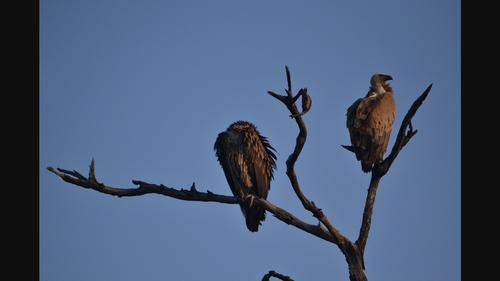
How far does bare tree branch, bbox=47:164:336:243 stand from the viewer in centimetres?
613

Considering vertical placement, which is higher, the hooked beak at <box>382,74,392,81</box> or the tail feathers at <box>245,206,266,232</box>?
the hooked beak at <box>382,74,392,81</box>

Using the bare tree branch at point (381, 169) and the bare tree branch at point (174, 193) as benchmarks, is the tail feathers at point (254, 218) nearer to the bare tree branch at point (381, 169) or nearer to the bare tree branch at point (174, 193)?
the bare tree branch at point (174, 193)

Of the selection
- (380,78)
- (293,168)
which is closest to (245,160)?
(293,168)

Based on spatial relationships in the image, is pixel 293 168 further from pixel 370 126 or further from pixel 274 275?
pixel 370 126

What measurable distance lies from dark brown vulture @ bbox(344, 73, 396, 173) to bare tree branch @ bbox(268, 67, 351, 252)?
4.77 ft

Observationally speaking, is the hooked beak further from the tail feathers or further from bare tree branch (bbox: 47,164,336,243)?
bare tree branch (bbox: 47,164,336,243)

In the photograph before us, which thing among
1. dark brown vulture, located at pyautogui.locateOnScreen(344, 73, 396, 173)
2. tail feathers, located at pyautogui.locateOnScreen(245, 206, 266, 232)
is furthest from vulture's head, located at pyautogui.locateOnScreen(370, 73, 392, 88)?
tail feathers, located at pyautogui.locateOnScreen(245, 206, 266, 232)

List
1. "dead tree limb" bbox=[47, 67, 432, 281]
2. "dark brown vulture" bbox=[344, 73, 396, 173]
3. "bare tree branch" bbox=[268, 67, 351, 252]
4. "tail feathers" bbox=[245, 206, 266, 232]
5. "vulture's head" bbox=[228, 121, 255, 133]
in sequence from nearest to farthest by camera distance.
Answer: "bare tree branch" bbox=[268, 67, 351, 252] < "dead tree limb" bbox=[47, 67, 432, 281] < "dark brown vulture" bbox=[344, 73, 396, 173] < "tail feathers" bbox=[245, 206, 266, 232] < "vulture's head" bbox=[228, 121, 255, 133]

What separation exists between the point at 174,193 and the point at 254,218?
1.63 metres

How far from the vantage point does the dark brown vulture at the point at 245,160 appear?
7.98m

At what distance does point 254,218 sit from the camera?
25.1 ft

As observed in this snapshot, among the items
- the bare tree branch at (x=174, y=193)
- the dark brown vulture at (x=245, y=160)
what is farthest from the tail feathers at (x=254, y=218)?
the bare tree branch at (x=174, y=193)

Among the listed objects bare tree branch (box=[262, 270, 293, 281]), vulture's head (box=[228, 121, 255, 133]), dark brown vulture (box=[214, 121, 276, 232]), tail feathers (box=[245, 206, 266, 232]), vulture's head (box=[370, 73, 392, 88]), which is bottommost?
bare tree branch (box=[262, 270, 293, 281])
